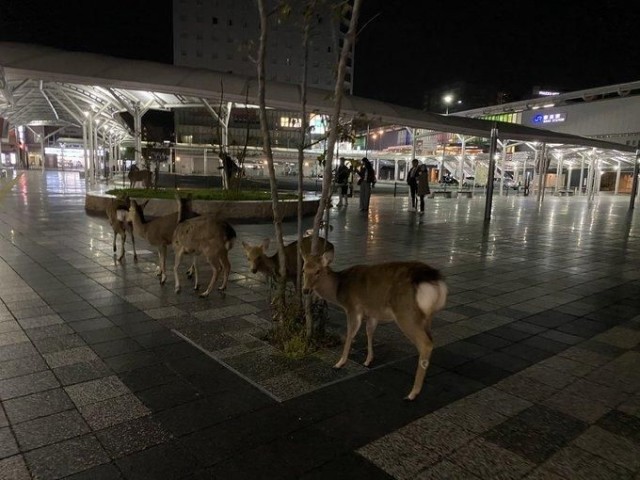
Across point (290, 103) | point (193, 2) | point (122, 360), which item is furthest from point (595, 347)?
point (193, 2)

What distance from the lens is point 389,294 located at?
4156 millimetres

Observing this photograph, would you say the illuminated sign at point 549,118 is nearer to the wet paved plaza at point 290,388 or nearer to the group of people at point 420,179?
the group of people at point 420,179

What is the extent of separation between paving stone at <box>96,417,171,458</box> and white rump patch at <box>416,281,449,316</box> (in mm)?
2182

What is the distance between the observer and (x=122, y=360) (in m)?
4.64

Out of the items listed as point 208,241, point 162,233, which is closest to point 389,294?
point 208,241

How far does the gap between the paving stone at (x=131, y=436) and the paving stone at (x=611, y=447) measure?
3025mm

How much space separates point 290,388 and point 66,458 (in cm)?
176

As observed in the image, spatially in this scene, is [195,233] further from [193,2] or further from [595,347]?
[193,2]

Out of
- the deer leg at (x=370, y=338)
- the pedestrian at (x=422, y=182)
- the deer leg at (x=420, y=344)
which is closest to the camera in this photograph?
the deer leg at (x=420, y=344)

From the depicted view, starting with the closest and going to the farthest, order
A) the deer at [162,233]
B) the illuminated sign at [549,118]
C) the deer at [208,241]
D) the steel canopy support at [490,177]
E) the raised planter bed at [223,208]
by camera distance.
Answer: the deer at [208,241], the deer at [162,233], the raised planter bed at [223,208], the steel canopy support at [490,177], the illuminated sign at [549,118]

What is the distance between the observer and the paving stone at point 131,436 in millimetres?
3193

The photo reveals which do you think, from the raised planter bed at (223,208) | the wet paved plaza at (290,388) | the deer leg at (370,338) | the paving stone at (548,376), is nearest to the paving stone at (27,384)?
the wet paved plaza at (290,388)

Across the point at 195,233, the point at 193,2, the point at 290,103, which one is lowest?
the point at 195,233

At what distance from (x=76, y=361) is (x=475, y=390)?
380cm
